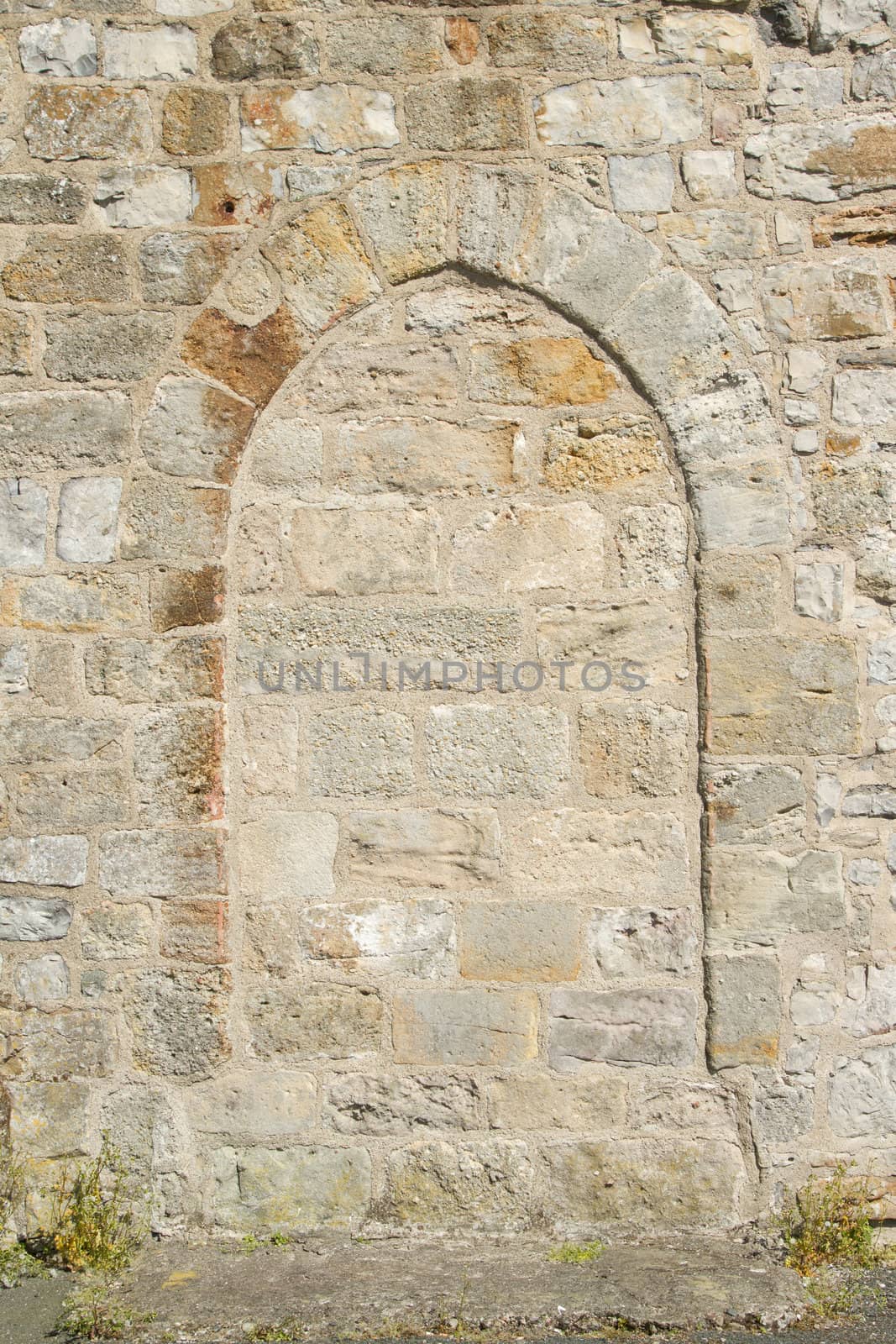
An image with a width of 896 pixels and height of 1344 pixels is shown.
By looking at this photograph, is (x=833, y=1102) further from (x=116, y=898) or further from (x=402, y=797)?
(x=116, y=898)

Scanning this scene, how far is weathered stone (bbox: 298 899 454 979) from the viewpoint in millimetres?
3152

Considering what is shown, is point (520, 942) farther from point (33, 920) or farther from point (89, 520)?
point (89, 520)

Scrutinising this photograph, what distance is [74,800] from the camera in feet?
10.2

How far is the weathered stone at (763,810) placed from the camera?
10.1 feet

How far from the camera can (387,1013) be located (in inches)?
124

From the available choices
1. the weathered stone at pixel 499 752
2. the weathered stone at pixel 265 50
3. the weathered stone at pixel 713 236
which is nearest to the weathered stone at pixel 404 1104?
the weathered stone at pixel 499 752

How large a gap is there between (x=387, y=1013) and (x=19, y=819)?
1189 millimetres

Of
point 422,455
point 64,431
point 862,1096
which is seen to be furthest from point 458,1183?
point 64,431

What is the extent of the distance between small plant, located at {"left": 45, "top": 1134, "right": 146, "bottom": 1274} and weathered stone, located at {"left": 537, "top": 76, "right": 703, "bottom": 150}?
3178mm

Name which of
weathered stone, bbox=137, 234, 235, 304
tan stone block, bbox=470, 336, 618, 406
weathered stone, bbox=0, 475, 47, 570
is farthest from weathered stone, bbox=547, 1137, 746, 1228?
weathered stone, bbox=137, 234, 235, 304

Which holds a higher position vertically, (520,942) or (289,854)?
(289,854)

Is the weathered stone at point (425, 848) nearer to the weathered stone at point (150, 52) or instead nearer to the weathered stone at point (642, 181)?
the weathered stone at point (642, 181)

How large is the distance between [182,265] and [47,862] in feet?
5.75

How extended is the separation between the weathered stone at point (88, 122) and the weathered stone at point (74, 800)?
5.30ft
